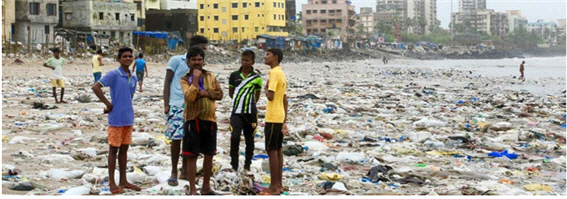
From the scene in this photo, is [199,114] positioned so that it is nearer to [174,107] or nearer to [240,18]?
[174,107]

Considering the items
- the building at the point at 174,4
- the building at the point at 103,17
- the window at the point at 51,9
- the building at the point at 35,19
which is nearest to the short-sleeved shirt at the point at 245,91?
the building at the point at 35,19

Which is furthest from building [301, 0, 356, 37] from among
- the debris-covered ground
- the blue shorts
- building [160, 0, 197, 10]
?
the blue shorts

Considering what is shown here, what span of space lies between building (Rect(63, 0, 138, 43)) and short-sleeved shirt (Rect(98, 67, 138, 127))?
43453 mm

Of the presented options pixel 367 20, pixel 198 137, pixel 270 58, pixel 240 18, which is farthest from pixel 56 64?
pixel 367 20

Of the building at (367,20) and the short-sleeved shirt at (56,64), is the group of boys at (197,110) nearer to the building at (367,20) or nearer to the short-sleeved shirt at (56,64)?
the short-sleeved shirt at (56,64)

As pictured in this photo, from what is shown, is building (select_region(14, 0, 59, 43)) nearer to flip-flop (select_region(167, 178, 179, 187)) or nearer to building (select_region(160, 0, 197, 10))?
building (select_region(160, 0, 197, 10))

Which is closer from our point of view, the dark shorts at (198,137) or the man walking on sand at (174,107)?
the dark shorts at (198,137)

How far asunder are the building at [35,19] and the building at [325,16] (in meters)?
63.6

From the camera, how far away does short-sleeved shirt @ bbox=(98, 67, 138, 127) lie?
16.6ft

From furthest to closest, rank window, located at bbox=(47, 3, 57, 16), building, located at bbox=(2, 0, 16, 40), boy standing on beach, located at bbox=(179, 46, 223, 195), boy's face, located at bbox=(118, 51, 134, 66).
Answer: window, located at bbox=(47, 3, 57, 16) → building, located at bbox=(2, 0, 16, 40) → boy's face, located at bbox=(118, 51, 134, 66) → boy standing on beach, located at bbox=(179, 46, 223, 195)

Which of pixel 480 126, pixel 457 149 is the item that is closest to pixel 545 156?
pixel 457 149

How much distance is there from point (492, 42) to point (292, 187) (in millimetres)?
158654

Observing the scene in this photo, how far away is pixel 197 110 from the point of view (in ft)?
16.1

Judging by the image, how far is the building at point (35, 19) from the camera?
40.8 meters
